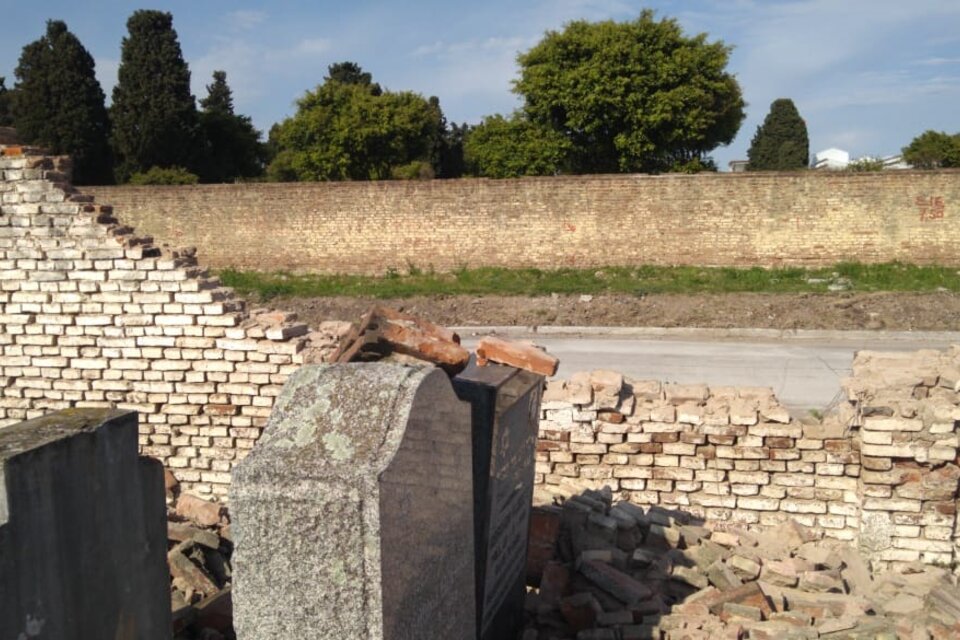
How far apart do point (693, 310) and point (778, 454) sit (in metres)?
11.1

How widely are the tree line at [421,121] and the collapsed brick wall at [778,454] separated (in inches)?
883

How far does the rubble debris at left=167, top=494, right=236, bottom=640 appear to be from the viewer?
4.46 metres

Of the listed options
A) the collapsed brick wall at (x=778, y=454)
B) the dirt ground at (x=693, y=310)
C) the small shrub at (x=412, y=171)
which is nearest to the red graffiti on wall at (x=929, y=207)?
the dirt ground at (x=693, y=310)

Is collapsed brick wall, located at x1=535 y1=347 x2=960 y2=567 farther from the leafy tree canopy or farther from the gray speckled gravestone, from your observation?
the leafy tree canopy

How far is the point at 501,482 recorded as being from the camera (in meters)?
3.97

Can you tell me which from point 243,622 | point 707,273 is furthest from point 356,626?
point 707,273

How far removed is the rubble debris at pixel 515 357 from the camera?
4.42 meters

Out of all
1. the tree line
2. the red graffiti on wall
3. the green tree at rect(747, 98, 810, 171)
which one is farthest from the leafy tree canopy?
the red graffiti on wall

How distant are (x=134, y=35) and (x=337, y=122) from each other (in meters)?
8.73

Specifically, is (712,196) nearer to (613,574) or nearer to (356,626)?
(613,574)

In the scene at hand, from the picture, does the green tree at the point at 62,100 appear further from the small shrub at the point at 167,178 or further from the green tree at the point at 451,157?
the green tree at the point at 451,157

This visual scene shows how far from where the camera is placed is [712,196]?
1966 cm

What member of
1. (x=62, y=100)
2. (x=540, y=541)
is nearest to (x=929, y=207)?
(x=540, y=541)

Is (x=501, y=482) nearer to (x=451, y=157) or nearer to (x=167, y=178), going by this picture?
(x=167, y=178)
